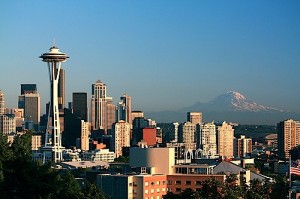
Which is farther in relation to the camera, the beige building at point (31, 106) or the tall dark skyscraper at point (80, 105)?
the beige building at point (31, 106)

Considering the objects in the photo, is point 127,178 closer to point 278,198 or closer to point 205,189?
point 278,198

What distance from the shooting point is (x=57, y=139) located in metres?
105

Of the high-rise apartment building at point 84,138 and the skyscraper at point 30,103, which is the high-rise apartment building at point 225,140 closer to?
the high-rise apartment building at point 84,138

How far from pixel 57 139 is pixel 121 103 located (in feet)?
306

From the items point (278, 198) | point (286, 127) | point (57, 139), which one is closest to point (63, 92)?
point (286, 127)

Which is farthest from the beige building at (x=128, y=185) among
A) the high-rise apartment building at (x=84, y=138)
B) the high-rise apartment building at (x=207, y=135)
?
the high-rise apartment building at (x=207, y=135)

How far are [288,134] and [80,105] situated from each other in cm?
5307

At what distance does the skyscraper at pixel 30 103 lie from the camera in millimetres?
194125

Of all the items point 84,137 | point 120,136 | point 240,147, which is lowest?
point 240,147

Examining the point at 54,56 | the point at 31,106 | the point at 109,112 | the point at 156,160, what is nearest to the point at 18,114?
the point at 31,106

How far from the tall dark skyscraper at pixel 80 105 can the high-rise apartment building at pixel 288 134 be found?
47.4 m

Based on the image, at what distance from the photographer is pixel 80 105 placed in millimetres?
185500

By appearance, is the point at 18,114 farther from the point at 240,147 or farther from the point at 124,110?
the point at 240,147

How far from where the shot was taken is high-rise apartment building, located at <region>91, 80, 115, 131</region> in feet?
632
